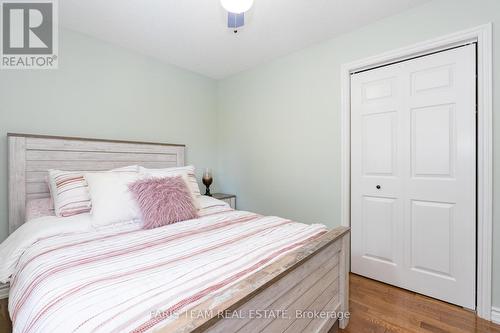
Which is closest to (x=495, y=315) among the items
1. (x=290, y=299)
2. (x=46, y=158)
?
(x=290, y=299)

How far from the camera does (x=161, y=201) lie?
166cm

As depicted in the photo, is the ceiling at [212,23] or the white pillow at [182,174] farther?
the white pillow at [182,174]

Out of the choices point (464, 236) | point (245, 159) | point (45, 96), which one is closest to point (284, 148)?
point (245, 159)

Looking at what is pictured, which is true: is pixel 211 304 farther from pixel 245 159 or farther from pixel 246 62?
pixel 246 62

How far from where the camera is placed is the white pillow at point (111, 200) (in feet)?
5.10

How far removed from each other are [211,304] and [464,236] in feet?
6.49

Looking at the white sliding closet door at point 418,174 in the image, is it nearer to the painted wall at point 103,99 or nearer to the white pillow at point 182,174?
the white pillow at point 182,174

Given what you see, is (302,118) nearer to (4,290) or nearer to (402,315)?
(402,315)

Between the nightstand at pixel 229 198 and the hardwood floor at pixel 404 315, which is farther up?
the nightstand at pixel 229 198

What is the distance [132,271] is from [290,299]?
699 mm

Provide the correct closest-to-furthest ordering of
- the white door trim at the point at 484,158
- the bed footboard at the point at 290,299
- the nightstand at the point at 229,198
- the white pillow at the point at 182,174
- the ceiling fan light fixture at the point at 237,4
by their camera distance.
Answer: the bed footboard at the point at 290,299 < the ceiling fan light fixture at the point at 237,4 < the white door trim at the point at 484,158 < the white pillow at the point at 182,174 < the nightstand at the point at 229,198

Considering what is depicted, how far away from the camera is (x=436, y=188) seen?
70.4 inches

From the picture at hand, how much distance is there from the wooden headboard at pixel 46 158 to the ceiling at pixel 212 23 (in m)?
1.05

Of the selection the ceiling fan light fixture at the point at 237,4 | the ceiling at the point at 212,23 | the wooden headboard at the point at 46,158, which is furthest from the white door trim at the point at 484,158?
the wooden headboard at the point at 46,158
